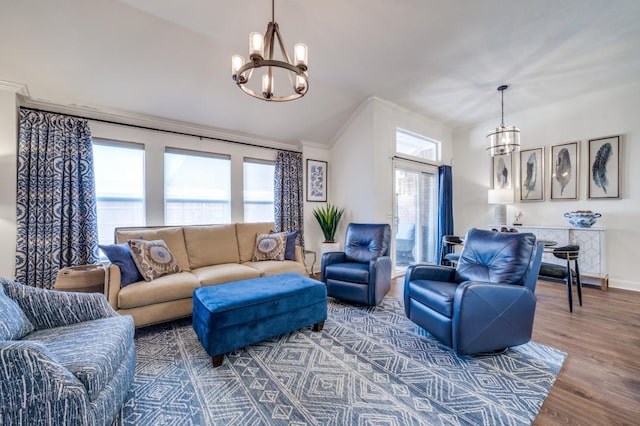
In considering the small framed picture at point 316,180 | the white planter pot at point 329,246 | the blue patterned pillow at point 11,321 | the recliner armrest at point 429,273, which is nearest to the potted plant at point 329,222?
the white planter pot at point 329,246

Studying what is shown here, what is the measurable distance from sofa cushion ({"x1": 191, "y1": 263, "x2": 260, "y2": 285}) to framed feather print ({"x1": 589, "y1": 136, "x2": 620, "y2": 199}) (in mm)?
5119

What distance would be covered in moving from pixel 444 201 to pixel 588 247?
214 cm

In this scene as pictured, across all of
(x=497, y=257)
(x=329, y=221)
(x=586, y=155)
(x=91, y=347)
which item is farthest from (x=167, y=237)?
(x=586, y=155)

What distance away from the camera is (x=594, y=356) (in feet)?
6.70

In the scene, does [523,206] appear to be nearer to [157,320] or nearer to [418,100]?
A: [418,100]

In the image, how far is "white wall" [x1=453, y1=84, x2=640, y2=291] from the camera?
365 cm

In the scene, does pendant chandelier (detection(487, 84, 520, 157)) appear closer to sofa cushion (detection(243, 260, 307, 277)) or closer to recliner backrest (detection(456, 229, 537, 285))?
recliner backrest (detection(456, 229, 537, 285))

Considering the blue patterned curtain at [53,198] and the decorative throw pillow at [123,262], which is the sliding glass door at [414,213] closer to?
the decorative throw pillow at [123,262]

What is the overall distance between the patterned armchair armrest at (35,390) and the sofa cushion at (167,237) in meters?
2.08

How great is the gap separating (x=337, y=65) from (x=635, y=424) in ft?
12.7

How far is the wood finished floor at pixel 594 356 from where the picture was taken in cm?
149

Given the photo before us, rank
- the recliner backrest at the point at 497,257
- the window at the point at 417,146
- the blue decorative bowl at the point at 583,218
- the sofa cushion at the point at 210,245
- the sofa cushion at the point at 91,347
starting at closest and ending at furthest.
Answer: the sofa cushion at the point at 91,347, the recliner backrest at the point at 497,257, the sofa cushion at the point at 210,245, the blue decorative bowl at the point at 583,218, the window at the point at 417,146

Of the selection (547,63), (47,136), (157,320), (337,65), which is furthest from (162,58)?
(547,63)

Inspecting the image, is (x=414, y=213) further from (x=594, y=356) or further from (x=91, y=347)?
(x=91, y=347)
